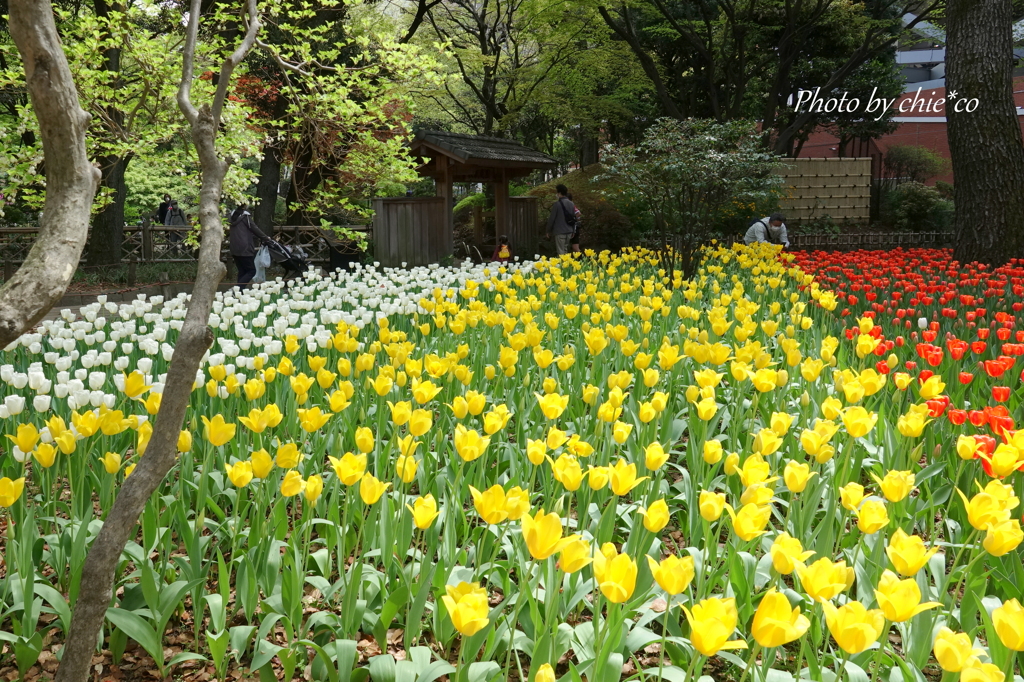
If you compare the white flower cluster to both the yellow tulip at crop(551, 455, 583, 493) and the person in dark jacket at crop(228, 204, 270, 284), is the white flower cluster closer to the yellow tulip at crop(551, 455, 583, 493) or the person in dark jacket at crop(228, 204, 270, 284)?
the yellow tulip at crop(551, 455, 583, 493)

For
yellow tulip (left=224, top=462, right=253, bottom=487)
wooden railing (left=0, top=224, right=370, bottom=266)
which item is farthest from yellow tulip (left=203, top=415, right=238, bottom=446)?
wooden railing (left=0, top=224, right=370, bottom=266)

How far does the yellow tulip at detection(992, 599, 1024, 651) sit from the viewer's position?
1.40 m

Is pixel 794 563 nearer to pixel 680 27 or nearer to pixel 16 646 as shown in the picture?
pixel 16 646

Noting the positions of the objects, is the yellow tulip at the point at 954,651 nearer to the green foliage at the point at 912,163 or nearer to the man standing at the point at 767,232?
the man standing at the point at 767,232

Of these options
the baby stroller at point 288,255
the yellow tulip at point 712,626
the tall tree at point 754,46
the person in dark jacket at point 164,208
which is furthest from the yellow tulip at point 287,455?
the person in dark jacket at point 164,208

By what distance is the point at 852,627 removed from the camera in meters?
1.44

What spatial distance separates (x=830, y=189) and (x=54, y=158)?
2557 centimetres

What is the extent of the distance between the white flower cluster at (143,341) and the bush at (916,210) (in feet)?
63.4

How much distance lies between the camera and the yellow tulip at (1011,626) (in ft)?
4.61

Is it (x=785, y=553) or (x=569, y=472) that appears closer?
(x=785, y=553)

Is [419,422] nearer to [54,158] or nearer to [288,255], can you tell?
[54,158]

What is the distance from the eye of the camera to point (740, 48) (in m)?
20.5

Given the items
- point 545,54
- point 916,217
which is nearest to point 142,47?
point 545,54

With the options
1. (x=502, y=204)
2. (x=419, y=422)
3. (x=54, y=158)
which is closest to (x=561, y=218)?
(x=502, y=204)
